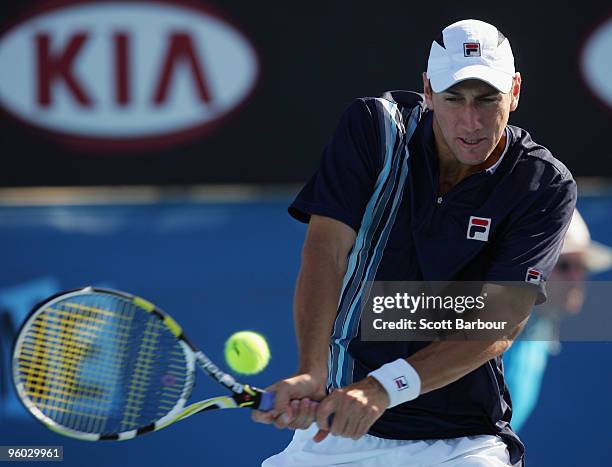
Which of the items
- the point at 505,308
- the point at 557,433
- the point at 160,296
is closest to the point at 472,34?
the point at 505,308

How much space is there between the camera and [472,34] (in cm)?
316

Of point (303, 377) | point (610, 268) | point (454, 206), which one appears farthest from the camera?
point (610, 268)

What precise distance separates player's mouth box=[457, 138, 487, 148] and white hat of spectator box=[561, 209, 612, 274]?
149 centimetres

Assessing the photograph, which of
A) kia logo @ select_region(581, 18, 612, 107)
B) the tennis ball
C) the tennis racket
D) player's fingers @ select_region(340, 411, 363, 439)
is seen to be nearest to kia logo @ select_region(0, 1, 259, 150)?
kia logo @ select_region(581, 18, 612, 107)

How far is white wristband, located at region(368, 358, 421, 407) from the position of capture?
2959 millimetres

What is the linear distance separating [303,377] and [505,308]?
1.85 ft

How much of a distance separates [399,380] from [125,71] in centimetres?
431

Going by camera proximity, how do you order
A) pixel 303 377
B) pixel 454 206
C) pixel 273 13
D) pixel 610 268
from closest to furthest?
pixel 303 377 → pixel 454 206 → pixel 610 268 → pixel 273 13

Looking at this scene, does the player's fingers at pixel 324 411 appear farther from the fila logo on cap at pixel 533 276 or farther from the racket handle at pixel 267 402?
the fila logo on cap at pixel 533 276

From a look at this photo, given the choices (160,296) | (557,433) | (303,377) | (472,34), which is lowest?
(557,433)

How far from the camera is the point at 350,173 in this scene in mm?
3246

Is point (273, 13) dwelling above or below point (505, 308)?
above

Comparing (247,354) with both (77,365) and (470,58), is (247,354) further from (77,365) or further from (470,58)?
(470,58)

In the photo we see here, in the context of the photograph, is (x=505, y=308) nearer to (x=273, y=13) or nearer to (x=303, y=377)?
(x=303, y=377)
